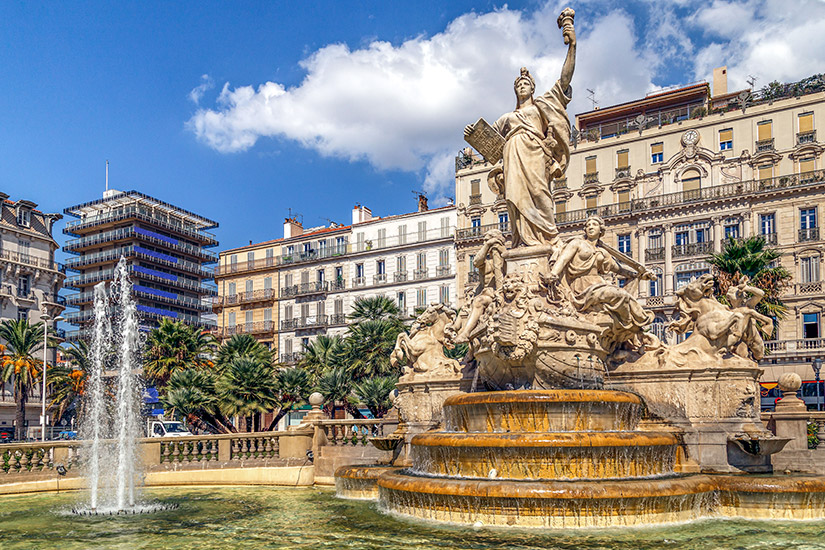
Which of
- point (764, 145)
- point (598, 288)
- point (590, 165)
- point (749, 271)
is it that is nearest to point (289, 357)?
point (590, 165)

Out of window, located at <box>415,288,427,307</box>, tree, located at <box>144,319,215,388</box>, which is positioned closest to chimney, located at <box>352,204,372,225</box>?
window, located at <box>415,288,427,307</box>

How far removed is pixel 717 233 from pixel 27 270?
51.2 m

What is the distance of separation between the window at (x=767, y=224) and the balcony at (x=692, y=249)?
2.96m

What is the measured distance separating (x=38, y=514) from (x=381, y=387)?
21.7 metres

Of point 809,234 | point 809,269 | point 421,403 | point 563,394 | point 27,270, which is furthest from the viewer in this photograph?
point 27,270

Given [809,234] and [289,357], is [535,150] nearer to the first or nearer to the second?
[809,234]

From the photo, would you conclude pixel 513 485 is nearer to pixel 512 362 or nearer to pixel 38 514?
pixel 512 362

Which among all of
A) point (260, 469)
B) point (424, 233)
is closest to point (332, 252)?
point (424, 233)

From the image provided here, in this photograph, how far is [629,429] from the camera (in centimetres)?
1338

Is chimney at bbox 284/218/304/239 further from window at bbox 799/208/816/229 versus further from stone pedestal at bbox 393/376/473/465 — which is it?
stone pedestal at bbox 393/376/473/465

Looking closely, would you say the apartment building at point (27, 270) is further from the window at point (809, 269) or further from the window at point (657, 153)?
the window at point (809, 269)

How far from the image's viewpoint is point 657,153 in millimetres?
51719

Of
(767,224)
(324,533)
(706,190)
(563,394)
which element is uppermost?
(706,190)

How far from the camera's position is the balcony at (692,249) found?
4775 cm
